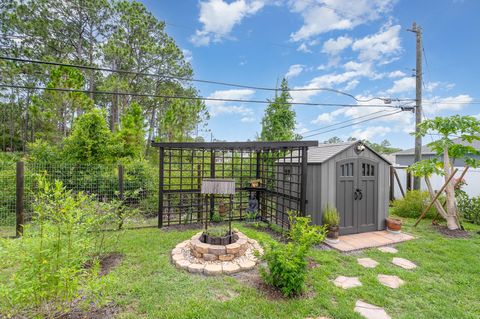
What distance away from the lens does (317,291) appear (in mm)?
2650

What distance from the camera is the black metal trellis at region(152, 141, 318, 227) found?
497cm

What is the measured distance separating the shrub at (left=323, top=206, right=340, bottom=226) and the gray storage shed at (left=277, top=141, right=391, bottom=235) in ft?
0.38

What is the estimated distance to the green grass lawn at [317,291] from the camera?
7.50 feet

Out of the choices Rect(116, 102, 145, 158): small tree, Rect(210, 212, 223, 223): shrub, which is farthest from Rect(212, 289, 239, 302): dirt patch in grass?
Rect(116, 102, 145, 158): small tree

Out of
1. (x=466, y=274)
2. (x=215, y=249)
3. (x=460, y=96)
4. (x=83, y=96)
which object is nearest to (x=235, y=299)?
(x=215, y=249)

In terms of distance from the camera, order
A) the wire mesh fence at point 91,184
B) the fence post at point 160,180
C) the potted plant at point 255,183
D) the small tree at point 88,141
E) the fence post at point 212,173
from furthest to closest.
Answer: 1. the small tree at point 88,141
2. the potted plant at point 255,183
3. the fence post at point 212,173
4. the fence post at point 160,180
5. the wire mesh fence at point 91,184

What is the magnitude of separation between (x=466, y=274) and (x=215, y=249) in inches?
138

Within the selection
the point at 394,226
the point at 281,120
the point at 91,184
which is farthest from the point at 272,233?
the point at 281,120

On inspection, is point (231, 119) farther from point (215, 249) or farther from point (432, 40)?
point (215, 249)

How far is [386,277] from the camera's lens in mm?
3037

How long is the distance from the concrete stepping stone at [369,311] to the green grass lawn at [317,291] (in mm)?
70

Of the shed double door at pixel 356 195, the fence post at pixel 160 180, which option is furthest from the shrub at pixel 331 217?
the fence post at pixel 160 180

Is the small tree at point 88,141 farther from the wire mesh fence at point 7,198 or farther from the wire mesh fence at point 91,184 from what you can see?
the wire mesh fence at point 7,198

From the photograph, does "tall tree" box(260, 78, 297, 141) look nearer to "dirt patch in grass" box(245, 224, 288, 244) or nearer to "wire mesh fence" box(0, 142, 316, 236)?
"wire mesh fence" box(0, 142, 316, 236)
